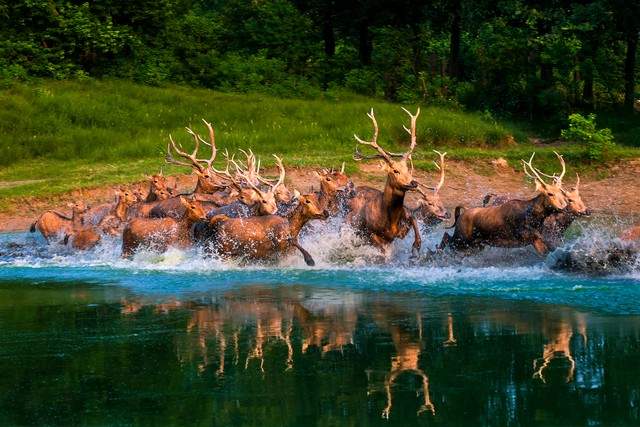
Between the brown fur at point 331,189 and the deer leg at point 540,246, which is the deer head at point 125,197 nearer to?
the brown fur at point 331,189

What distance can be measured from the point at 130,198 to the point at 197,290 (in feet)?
19.5

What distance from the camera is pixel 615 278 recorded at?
14406mm

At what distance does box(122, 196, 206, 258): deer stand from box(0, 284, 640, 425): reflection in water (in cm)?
373

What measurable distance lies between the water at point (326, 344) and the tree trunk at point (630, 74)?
15.2m

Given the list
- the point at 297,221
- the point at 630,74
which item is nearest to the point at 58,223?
the point at 297,221

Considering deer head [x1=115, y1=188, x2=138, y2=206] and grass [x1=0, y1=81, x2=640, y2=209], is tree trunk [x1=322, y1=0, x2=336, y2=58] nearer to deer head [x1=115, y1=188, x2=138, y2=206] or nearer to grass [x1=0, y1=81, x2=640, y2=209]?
grass [x1=0, y1=81, x2=640, y2=209]

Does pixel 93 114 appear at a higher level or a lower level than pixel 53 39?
lower

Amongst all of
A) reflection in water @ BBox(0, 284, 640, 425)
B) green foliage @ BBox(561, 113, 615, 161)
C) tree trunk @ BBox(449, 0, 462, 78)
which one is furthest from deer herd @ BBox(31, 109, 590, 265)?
tree trunk @ BBox(449, 0, 462, 78)

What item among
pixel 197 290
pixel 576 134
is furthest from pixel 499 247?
pixel 576 134

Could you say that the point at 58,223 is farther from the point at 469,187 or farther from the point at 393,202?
the point at 469,187

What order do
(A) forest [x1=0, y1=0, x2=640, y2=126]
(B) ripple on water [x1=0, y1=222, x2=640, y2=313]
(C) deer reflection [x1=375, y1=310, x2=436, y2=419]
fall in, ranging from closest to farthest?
1. (C) deer reflection [x1=375, y1=310, x2=436, y2=419]
2. (B) ripple on water [x1=0, y1=222, x2=640, y2=313]
3. (A) forest [x1=0, y1=0, x2=640, y2=126]

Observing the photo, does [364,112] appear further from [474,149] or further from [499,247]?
[499,247]

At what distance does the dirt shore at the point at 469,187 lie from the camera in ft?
76.0

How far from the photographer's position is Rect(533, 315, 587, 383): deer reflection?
933 centimetres
